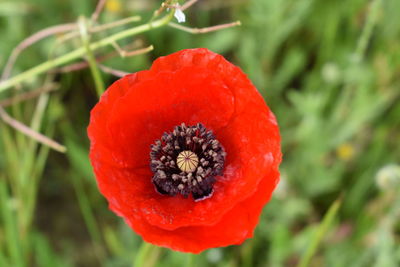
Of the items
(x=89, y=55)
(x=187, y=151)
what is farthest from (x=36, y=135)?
(x=187, y=151)

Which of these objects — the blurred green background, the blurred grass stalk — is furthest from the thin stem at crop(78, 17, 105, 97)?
the blurred green background

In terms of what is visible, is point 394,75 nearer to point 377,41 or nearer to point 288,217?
point 377,41

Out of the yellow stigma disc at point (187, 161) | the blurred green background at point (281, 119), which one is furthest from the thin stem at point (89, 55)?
the blurred green background at point (281, 119)

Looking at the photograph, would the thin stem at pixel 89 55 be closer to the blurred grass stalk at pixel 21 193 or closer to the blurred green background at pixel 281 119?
the blurred grass stalk at pixel 21 193

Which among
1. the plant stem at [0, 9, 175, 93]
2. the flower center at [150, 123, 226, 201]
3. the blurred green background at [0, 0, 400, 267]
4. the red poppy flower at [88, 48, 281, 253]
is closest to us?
the red poppy flower at [88, 48, 281, 253]

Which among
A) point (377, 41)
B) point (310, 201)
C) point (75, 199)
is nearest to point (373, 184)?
point (310, 201)

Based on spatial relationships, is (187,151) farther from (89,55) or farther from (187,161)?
(89,55)

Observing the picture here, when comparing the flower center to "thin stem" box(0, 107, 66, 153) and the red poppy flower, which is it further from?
"thin stem" box(0, 107, 66, 153)
